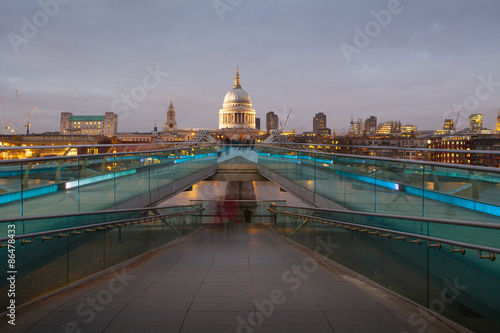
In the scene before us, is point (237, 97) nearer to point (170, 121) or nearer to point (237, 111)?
point (237, 111)

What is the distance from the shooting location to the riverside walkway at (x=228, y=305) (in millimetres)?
3924

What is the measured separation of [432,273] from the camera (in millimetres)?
4613

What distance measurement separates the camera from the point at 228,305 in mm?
4547

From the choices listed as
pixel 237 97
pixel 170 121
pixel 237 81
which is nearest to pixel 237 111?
pixel 237 97

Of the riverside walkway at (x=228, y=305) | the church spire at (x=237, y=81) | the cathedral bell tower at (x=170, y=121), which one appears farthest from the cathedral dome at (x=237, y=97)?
the riverside walkway at (x=228, y=305)

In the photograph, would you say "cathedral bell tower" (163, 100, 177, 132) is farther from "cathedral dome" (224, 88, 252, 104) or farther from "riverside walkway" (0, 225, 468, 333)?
"riverside walkway" (0, 225, 468, 333)

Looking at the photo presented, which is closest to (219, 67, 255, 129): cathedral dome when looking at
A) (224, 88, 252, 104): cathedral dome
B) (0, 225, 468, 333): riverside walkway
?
(224, 88, 252, 104): cathedral dome

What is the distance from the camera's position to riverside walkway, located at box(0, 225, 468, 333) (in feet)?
12.9

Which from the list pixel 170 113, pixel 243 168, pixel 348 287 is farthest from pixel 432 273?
pixel 170 113

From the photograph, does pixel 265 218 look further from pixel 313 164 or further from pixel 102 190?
pixel 102 190

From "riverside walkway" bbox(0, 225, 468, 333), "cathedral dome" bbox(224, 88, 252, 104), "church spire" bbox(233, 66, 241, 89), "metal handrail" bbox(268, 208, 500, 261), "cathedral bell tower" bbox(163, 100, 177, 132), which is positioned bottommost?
"riverside walkway" bbox(0, 225, 468, 333)

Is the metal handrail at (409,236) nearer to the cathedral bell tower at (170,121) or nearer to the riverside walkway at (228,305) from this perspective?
the riverside walkway at (228,305)

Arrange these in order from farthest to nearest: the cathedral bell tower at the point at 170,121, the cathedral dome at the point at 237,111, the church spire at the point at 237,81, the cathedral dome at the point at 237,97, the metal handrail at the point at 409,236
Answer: the cathedral bell tower at the point at 170,121
the church spire at the point at 237,81
the cathedral dome at the point at 237,97
the cathedral dome at the point at 237,111
the metal handrail at the point at 409,236

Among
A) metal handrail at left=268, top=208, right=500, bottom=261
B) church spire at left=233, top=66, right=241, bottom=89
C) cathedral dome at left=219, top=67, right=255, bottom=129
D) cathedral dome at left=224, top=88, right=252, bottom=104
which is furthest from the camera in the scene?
church spire at left=233, top=66, right=241, bottom=89
